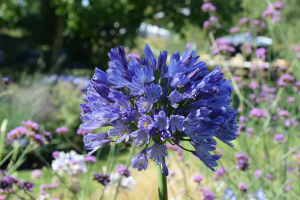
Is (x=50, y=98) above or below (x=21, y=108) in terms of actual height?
below

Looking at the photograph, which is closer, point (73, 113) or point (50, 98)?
point (73, 113)

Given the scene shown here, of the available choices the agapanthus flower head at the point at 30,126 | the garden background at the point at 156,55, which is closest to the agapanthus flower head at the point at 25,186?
the garden background at the point at 156,55

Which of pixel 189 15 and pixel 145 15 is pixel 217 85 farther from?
pixel 145 15

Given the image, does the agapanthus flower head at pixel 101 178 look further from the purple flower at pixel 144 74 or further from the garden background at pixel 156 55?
the purple flower at pixel 144 74

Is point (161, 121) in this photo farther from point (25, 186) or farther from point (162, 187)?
point (25, 186)

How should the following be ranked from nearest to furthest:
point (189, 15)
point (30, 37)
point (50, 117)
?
point (50, 117), point (189, 15), point (30, 37)

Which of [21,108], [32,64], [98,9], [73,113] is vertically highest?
[98,9]

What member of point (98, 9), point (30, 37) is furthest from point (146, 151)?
point (30, 37)

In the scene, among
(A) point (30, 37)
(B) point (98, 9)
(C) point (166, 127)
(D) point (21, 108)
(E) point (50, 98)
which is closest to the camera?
(C) point (166, 127)
